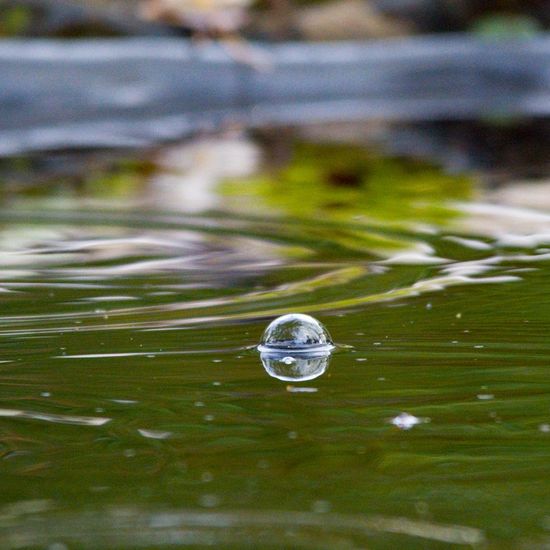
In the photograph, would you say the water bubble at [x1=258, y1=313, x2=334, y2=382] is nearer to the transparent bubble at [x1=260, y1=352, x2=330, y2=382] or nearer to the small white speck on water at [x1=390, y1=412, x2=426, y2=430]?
the transparent bubble at [x1=260, y1=352, x2=330, y2=382]

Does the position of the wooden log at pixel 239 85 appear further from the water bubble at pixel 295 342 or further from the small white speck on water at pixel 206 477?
the small white speck on water at pixel 206 477

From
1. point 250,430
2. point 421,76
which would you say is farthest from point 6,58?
point 250,430

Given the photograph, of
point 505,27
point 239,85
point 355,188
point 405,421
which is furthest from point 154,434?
point 505,27

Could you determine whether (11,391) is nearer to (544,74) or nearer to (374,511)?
(374,511)

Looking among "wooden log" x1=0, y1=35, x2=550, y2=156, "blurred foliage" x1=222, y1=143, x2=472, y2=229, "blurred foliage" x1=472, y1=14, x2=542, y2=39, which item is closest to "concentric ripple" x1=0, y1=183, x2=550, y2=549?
"blurred foliage" x1=222, y1=143, x2=472, y2=229

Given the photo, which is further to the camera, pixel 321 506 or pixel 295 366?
pixel 295 366

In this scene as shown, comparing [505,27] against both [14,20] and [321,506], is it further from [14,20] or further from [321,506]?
Answer: [321,506]
